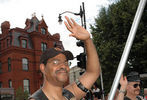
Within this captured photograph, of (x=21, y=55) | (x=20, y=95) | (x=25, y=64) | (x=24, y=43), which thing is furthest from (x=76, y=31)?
(x=24, y=43)

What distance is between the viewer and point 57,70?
223 centimetres

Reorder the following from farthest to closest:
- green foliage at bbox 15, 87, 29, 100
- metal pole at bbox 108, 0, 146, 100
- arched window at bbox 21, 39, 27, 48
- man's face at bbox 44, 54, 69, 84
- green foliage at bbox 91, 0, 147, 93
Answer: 1. arched window at bbox 21, 39, 27, 48
2. green foliage at bbox 15, 87, 29, 100
3. green foliage at bbox 91, 0, 147, 93
4. man's face at bbox 44, 54, 69, 84
5. metal pole at bbox 108, 0, 146, 100

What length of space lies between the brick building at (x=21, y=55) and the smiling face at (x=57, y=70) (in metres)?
25.0

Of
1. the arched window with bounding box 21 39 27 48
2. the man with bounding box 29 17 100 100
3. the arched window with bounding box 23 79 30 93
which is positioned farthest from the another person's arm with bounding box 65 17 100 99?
the arched window with bounding box 21 39 27 48

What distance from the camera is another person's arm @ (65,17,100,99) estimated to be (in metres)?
2.25

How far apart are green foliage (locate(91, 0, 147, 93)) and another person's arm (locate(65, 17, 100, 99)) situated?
12.4 metres

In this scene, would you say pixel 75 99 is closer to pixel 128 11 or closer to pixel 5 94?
pixel 128 11

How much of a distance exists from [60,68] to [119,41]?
15233 mm

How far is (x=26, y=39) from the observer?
30.3 m

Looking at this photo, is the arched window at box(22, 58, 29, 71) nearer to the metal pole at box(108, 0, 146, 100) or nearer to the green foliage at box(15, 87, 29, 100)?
the green foliage at box(15, 87, 29, 100)

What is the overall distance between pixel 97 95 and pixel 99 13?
37.7 feet

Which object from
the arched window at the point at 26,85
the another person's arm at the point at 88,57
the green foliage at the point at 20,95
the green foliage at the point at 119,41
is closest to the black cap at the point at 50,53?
the another person's arm at the point at 88,57

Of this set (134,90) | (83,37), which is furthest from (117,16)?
(83,37)

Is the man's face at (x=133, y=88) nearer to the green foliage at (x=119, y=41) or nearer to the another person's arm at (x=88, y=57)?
the another person's arm at (x=88, y=57)
